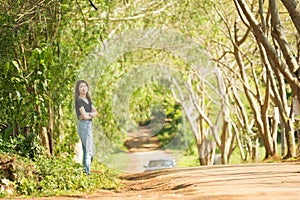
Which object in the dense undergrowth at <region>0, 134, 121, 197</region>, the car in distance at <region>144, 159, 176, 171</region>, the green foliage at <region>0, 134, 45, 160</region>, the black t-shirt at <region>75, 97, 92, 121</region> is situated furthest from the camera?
the car in distance at <region>144, 159, 176, 171</region>

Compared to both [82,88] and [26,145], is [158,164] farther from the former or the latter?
[26,145]

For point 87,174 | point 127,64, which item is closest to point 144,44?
point 127,64

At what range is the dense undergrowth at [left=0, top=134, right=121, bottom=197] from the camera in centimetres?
1016

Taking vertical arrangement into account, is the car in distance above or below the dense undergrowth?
below

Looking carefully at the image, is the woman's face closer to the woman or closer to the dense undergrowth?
the woman

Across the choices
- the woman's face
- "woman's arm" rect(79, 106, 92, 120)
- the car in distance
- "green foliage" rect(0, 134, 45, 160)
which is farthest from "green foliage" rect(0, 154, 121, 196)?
the car in distance

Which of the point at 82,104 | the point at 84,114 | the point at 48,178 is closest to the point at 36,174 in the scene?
the point at 48,178

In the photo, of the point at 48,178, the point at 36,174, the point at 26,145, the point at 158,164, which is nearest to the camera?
the point at 48,178

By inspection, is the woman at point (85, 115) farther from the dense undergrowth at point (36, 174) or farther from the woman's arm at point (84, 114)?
the dense undergrowth at point (36, 174)

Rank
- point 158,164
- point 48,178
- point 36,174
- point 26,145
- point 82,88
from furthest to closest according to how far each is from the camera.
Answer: point 158,164 → point 82,88 → point 26,145 → point 36,174 → point 48,178

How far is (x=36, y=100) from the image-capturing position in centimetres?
1162

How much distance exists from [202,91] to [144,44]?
4741mm

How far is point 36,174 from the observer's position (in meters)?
10.9

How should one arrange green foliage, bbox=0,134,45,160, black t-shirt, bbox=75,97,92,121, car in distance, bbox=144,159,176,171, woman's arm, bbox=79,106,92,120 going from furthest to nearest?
car in distance, bbox=144,159,176,171 < black t-shirt, bbox=75,97,92,121 < woman's arm, bbox=79,106,92,120 < green foliage, bbox=0,134,45,160
